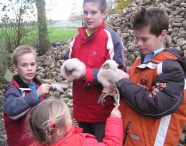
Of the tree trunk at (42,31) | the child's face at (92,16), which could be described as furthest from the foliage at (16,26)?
the child's face at (92,16)

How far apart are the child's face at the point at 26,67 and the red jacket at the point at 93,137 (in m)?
0.81

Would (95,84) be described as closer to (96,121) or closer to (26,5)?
(96,121)

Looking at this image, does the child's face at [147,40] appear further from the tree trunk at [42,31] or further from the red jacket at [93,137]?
the tree trunk at [42,31]

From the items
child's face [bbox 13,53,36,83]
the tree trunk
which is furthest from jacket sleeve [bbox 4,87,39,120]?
the tree trunk

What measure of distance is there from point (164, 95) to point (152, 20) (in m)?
0.56

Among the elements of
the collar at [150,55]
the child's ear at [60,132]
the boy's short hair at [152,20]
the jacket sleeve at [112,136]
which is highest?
the boy's short hair at [152,20]

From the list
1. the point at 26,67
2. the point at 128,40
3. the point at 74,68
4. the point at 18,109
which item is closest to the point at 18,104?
the point at 18,109

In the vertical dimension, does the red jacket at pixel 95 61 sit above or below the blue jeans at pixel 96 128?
above

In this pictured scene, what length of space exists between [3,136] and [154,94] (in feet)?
10.4

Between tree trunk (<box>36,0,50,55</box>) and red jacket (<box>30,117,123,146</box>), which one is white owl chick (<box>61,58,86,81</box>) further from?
tree trunk (<box>36,0,50,55</box>)

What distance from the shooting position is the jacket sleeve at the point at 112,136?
1.73 metres

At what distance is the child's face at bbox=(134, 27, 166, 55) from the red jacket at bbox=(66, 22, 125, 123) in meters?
0.51

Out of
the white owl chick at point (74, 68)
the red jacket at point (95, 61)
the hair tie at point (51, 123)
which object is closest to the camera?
the hair tie at point (51, 123)

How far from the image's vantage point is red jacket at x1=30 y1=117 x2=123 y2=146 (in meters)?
1.67
